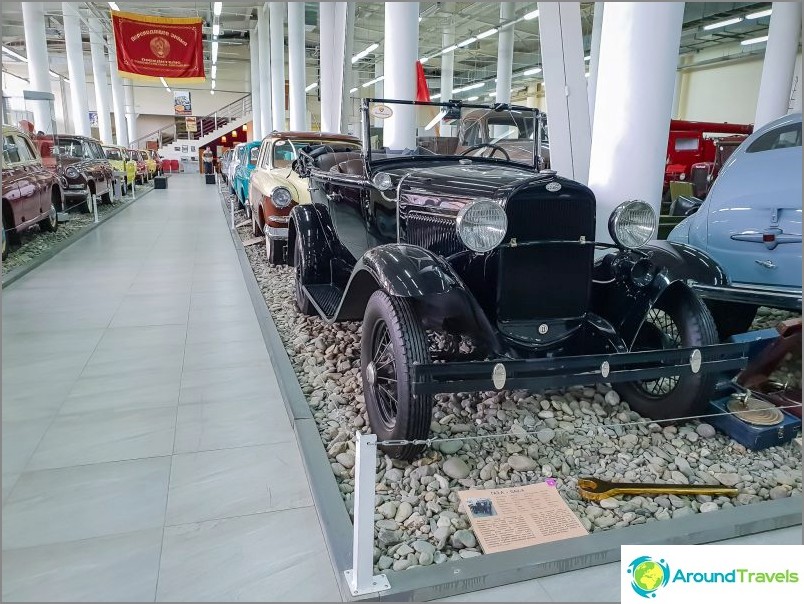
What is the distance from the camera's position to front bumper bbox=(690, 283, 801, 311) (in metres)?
3.22

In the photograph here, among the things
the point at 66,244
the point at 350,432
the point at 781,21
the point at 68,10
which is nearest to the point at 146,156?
the point at 68,10

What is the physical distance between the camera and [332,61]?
12.5 m

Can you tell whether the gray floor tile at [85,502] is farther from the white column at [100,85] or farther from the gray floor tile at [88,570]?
Answer: the white column at [100,85]

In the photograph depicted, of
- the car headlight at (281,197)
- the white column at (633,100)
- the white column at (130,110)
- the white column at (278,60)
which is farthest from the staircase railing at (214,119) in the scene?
the white column at (633,100)

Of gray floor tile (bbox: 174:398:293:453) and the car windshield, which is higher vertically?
the car windshield

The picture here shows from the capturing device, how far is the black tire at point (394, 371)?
2391 millimetres

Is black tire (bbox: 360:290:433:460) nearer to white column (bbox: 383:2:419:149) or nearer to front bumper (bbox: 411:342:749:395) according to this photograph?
front bumper (bbox: 411:342:749:395)

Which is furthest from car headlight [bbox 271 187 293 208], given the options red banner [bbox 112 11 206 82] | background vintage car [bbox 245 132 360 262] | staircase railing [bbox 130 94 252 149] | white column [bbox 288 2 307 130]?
staircase railing [bbox 130 94 252 149]

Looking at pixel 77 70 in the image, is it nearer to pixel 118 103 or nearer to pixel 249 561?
pixel 118 103

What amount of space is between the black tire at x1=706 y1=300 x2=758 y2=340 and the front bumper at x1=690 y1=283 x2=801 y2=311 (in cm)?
47

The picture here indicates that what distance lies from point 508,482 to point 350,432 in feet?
2.82

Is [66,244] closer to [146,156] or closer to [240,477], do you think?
[240,477]

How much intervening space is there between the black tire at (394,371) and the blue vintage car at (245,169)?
678 centimetres

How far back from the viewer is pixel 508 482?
251cm
